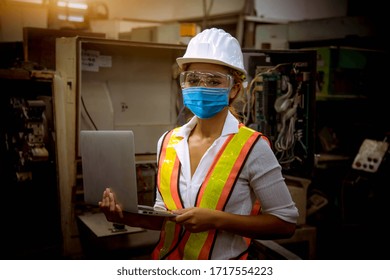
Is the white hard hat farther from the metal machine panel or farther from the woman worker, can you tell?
the metal machine panel

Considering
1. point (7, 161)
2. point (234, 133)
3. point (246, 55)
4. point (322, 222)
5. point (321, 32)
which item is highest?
point (321, 32)

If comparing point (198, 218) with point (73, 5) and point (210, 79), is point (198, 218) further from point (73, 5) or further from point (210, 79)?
point (73, 5)

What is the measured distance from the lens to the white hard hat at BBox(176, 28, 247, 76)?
1.44m

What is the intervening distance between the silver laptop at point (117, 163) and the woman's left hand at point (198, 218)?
0.14ft

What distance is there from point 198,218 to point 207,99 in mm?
379

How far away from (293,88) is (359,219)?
5.73ft

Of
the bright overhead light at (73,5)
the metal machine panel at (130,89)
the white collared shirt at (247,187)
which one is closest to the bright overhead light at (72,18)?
the bright overhead light at (73,5)

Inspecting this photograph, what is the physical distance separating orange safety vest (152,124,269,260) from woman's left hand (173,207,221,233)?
0.05 m

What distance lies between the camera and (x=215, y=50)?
1446 mm

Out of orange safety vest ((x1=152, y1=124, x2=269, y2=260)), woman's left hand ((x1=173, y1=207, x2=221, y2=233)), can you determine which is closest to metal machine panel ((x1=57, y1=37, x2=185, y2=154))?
orange safety vest ((x1=152, y1=124, x2=269, y2=260))

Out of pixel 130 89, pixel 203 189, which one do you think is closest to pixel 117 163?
pixel 203 189

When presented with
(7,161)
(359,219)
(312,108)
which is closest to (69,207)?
(7,161)

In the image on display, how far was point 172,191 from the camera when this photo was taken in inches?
57.4

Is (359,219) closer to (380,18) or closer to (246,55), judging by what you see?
(380,18)
